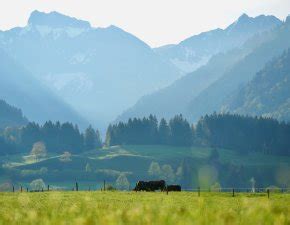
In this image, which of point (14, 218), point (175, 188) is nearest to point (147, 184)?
point (175, 188)

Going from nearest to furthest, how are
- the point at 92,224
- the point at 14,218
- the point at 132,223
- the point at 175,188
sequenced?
the point at 92,224, the point at 132,223, the point at 14,218, the point at 175,188

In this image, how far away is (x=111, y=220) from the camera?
10414mm

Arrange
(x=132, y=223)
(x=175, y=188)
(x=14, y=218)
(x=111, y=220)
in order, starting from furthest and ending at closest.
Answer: (x=175, y=188)
(x=14, y=218)
(x=132, y=223)
(x=111, y=220)

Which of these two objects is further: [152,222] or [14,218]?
[14,218]

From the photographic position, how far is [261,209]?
12492 mm

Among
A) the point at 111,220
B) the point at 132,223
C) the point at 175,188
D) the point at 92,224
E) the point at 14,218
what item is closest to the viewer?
the point at 111,220

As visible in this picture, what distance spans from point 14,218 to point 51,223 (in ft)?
9.37

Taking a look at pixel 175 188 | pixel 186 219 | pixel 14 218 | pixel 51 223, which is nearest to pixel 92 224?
pixel 51 223

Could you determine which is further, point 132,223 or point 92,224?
point 132,223

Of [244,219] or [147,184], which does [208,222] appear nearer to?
[244,219]

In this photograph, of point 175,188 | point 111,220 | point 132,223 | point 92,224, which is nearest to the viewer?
point 111,220

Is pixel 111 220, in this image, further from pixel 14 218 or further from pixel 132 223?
pixel 14 218

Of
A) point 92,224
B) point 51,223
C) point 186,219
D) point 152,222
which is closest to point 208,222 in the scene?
point 186,219

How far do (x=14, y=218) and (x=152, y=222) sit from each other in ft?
13.2
